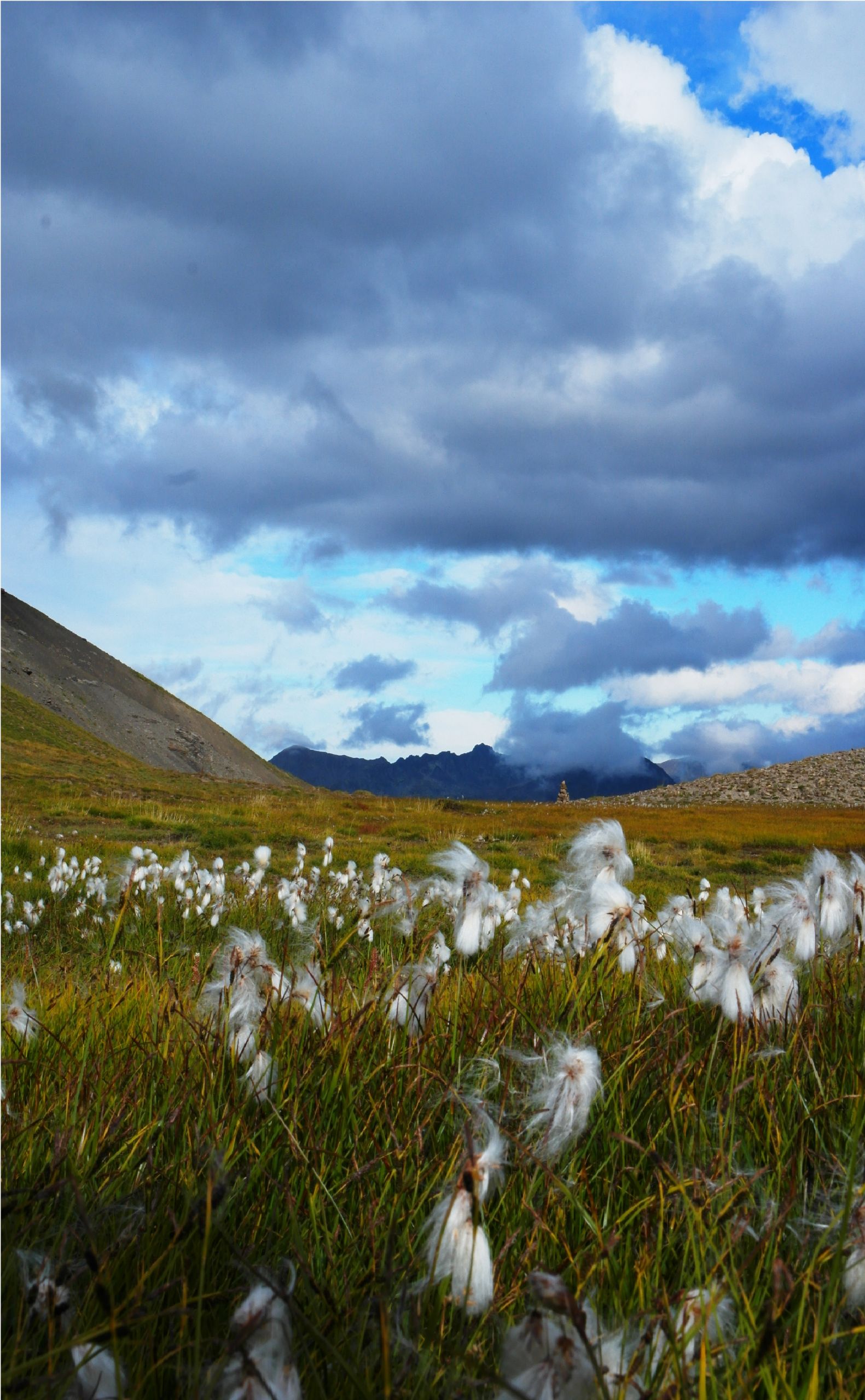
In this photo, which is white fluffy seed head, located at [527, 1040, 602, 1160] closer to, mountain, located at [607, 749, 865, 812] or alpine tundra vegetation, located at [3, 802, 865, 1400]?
alpine tundra vegetation, located at [3, 802, 865, 1400]

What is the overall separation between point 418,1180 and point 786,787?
232ft

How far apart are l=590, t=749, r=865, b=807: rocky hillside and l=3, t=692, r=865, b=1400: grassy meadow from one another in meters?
54.1

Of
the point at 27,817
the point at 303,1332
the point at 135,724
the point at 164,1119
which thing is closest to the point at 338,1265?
the point at 303,1332

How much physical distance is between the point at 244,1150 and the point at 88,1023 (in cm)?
191

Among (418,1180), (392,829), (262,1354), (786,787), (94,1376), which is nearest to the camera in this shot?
(262,1354)

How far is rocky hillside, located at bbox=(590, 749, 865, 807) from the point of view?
61438 millimetres

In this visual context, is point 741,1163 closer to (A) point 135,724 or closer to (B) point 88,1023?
(B) point 88,1023

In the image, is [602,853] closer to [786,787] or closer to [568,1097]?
[568,1097]

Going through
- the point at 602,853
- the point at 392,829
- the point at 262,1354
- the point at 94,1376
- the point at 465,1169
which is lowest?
the point at 94,1376

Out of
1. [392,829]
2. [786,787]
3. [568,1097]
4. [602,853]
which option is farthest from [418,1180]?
[786,787]

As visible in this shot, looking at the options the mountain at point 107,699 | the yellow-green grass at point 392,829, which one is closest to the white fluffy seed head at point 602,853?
the yellow-green grass at point 392,829

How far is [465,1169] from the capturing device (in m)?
1.45

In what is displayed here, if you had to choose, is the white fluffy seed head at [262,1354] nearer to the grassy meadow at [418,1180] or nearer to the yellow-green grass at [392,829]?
the grassy meadow at [418,1180]

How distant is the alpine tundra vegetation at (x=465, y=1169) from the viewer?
157cm
